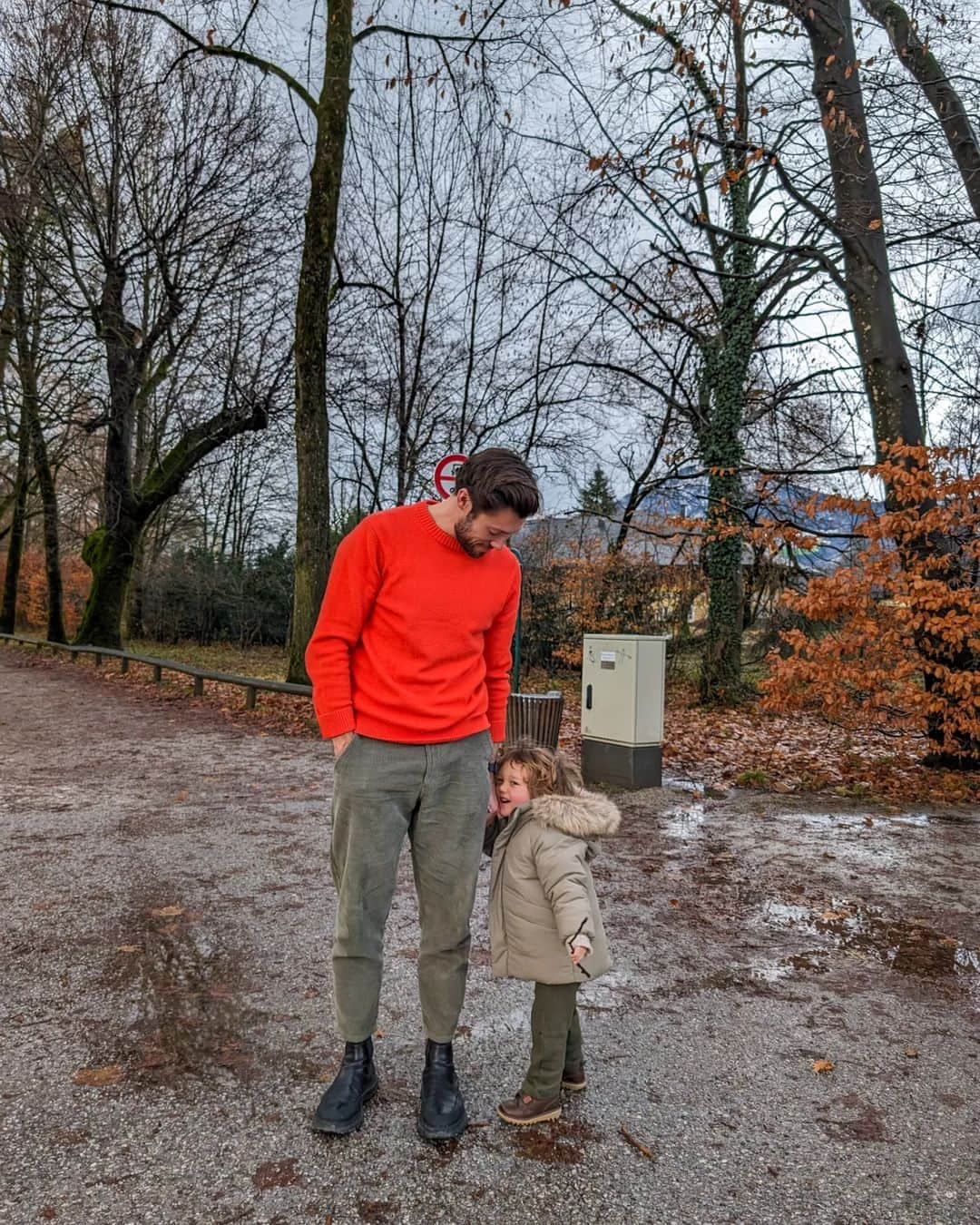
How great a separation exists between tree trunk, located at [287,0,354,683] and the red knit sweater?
7904mm

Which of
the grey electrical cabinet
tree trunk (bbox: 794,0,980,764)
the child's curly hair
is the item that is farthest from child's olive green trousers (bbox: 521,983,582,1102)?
tree trunk (bbox: 794,0,980,764)

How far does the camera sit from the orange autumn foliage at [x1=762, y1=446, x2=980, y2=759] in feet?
22.3

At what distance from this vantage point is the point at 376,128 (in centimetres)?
1401

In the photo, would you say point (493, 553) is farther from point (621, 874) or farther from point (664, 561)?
point (664, 561)

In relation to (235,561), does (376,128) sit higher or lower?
higher

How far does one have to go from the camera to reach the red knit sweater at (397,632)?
2.39 meters

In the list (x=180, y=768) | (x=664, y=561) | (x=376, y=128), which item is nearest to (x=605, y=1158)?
(x=180, y=768)

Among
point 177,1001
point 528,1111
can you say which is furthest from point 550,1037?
point 177,1001

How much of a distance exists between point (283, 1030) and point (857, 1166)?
5.78 ft

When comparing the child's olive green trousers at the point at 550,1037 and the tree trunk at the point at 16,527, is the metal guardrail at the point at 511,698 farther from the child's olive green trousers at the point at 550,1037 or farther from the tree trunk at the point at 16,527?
the tree trunk at the point at 16,527

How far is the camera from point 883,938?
13.0ft

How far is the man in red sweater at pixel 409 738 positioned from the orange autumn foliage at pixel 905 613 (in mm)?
5398

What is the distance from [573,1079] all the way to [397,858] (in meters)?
0.87

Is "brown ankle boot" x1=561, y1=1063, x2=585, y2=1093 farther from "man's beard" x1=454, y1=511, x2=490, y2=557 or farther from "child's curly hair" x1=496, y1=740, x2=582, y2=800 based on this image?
"man's beard" x1=454, y1=511, x2=490, y2=557
